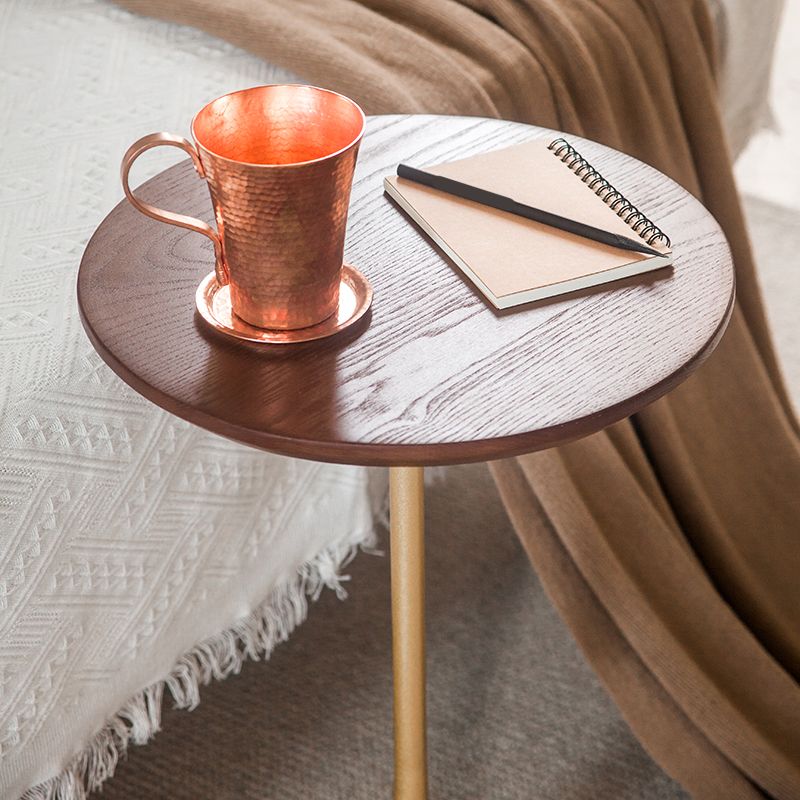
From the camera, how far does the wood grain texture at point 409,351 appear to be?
1.85 ft

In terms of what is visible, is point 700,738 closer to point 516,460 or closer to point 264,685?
point 516,460

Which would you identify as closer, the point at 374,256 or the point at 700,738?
the point at 374,256

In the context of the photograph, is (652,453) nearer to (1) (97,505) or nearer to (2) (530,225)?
(2) (530,225)

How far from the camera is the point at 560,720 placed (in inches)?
43.1

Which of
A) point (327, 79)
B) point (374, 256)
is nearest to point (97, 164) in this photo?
point (327, 79)

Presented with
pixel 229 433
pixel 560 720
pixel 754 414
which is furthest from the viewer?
pixel 754 414

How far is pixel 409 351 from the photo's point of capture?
0.62m

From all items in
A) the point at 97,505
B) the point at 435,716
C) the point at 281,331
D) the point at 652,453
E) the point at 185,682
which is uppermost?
the point at 281,331

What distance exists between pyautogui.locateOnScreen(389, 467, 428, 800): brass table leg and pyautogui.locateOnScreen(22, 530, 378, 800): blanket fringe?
21 centimetres

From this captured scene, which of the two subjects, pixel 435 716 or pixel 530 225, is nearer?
pixel 530 225

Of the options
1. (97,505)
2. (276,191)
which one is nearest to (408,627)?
(97,505)

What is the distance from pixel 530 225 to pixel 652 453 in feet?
1.55

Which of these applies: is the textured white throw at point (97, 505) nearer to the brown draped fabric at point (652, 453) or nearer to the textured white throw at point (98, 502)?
the textured white throw at point (98, 502)

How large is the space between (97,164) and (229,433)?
19.7 inches
